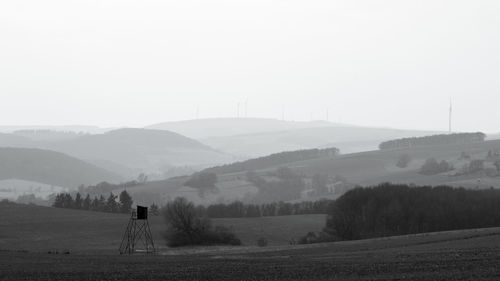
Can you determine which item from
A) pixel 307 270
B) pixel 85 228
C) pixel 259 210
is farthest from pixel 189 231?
pixel 259 210

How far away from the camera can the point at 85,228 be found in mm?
110375

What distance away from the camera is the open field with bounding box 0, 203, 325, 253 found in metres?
91.2

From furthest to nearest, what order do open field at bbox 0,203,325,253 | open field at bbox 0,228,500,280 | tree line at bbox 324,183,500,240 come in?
tree line at bbox 324,183,500,240 < open field at bbox 0,203,325,253 < open field at bbox 0,228,500,280

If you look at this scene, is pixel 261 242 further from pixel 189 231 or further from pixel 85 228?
pixel 85 228

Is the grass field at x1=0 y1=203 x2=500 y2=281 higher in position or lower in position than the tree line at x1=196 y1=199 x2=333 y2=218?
lower

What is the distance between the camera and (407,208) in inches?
4653

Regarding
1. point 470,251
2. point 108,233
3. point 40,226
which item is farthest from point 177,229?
point 470,251

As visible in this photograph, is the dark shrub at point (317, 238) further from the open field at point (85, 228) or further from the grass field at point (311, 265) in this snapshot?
the grass field at point (311, 265)

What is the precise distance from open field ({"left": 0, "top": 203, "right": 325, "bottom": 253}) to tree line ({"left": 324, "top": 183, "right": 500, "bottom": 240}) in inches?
235

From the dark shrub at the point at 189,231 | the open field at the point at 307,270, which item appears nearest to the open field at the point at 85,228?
the dark shrub at the point at 189,231

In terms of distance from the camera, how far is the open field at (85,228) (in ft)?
299

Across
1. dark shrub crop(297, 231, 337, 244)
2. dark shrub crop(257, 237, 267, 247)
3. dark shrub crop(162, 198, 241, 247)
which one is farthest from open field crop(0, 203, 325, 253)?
dark shrub crop(297, 231, 337, 244)

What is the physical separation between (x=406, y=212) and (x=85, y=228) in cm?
4623

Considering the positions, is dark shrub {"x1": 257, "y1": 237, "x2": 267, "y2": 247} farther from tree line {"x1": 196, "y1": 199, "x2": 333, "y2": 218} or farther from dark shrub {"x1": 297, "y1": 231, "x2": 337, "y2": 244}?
tree line {"x1": 196, "y1": 199, "x2": 333, "y2": 218}
